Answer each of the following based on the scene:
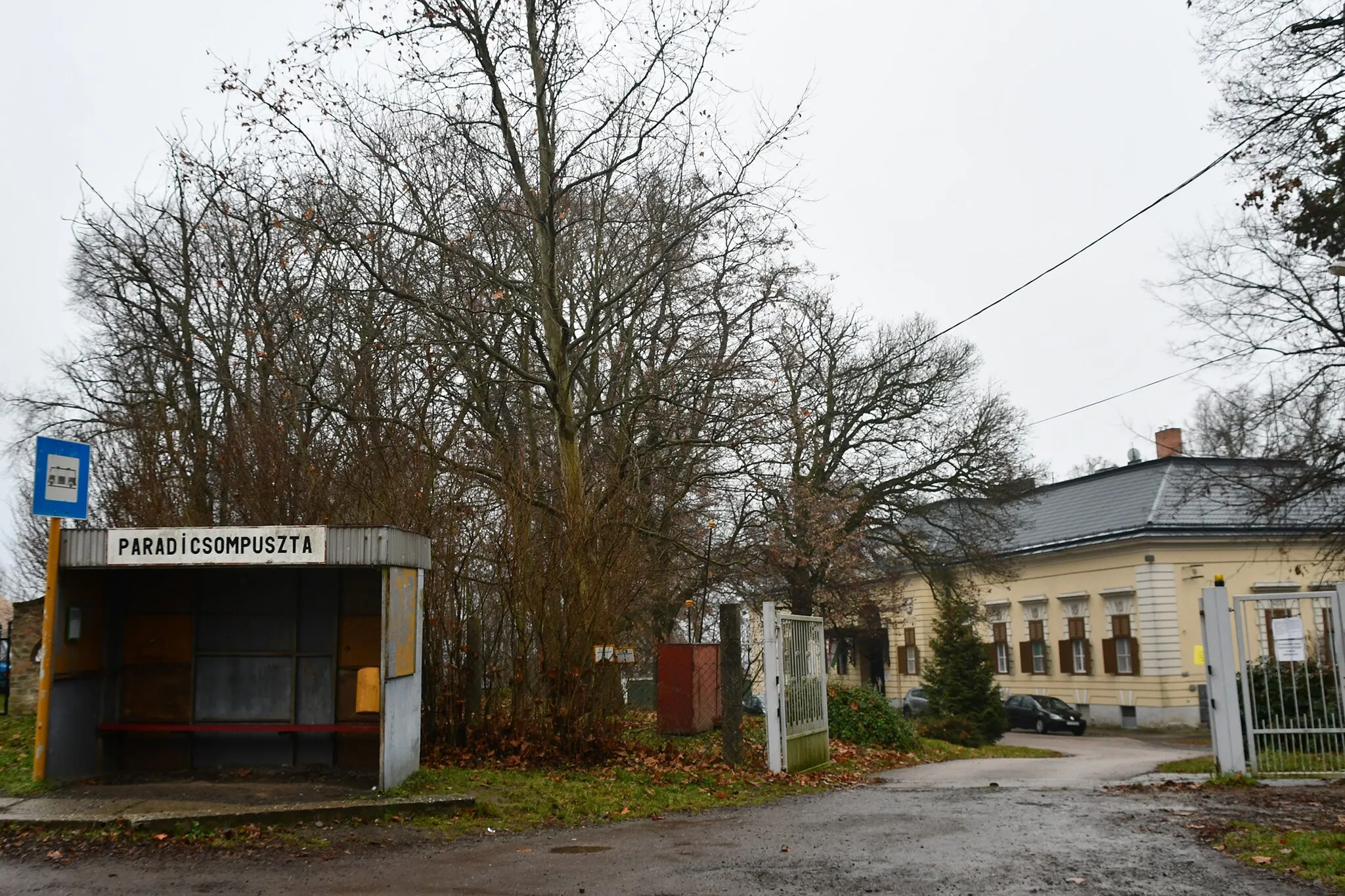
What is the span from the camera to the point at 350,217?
1833 centimetres

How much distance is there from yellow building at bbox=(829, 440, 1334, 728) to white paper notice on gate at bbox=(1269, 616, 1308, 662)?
75.4 ft

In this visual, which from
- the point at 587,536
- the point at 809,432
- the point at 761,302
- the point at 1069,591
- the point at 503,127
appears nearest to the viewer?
the point at 587,536

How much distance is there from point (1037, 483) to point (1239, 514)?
8447 millimetres

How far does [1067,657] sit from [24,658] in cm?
3609

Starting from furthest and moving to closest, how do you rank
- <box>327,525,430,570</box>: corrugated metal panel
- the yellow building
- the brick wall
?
the yellow building
the brick wall
<box>327,525,430,570</box>: corrugated metal panel

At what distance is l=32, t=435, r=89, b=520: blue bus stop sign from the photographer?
11.1 metres

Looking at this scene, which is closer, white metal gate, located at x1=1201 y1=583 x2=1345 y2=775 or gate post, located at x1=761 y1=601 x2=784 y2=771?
white metal gate, located at x1=1201 y1=583 x2=1345 y2=775

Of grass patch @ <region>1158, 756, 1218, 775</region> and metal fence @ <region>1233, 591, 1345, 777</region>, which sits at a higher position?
metal fence @ <region>1233, 591, 1345, 777</region>

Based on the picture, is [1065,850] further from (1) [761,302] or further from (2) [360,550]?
(1) [761,302]

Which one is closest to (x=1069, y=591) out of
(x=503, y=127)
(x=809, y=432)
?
(x=809, y=432)

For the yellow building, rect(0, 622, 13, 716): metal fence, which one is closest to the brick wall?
rect(0, 622, 13, 716): metal fence

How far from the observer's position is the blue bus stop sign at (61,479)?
11.1 meters

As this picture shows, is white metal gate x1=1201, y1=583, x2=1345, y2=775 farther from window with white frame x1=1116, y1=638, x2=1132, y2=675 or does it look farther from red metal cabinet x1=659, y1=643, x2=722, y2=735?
window with white frame x1=1116, y1=638, x2=1132, y2=675

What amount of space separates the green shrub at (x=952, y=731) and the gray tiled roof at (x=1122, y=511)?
947cm
